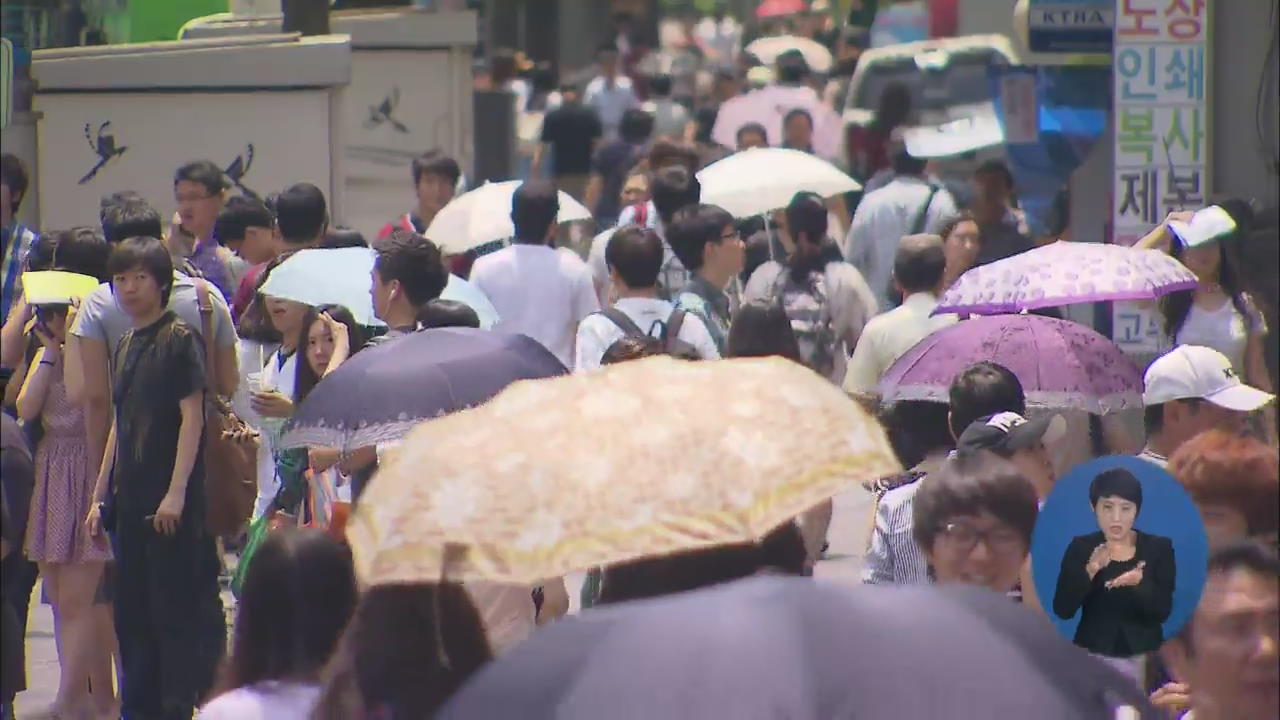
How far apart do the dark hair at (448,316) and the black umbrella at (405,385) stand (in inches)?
26.8

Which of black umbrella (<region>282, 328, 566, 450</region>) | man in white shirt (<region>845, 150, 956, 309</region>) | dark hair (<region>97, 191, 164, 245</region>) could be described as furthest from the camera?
man in white shirt (<region>845, 150, 956, 309</region>)

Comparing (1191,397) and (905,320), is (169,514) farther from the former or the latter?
(1191,397)

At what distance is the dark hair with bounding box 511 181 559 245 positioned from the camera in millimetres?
9969

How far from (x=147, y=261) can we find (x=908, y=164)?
21.9 ft

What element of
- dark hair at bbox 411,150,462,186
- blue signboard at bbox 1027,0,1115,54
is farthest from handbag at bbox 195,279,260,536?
blue signboard at bbox 1027,0,1115,54

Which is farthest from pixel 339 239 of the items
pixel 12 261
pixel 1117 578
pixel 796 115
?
pixel 796 115

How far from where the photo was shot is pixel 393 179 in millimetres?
16469

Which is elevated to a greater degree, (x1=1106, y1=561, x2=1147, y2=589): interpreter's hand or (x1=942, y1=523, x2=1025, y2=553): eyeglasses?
(x1=942, y1=523, x2=1025, y2=553): eyeglasses

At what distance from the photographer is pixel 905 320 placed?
29.6ft

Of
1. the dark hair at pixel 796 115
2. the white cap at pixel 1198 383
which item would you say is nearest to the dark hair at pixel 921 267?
the white cap at pixel 1198 383

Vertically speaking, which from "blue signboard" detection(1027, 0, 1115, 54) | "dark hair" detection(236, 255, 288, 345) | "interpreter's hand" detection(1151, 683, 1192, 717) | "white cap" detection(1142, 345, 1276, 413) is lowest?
"interpreter's hand" detection(1151, 683, 1192, 717)

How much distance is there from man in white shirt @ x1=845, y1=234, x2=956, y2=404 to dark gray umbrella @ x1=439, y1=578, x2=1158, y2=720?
497 centimetres

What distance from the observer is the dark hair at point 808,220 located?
1120 cm

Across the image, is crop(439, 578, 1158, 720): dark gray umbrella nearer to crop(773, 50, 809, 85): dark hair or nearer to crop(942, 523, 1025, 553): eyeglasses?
crop(942, 523, 1025, 553): eyeglasses
